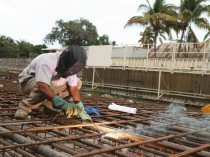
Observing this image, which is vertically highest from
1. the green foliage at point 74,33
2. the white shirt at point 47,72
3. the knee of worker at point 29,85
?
the green foliage at point 74,33

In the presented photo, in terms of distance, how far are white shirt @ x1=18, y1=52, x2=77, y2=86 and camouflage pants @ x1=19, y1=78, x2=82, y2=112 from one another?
78 millimetres

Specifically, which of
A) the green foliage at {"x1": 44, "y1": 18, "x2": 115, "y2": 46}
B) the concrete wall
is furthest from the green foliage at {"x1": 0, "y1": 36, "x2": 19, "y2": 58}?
the concrete wall

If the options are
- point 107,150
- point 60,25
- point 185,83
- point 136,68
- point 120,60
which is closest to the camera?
point 107,150

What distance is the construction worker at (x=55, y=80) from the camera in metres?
3.14

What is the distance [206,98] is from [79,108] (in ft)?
28.7

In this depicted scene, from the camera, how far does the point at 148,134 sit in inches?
126

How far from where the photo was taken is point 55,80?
3557mm

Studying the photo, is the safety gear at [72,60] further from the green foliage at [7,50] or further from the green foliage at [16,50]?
the green foliage at [7,50]

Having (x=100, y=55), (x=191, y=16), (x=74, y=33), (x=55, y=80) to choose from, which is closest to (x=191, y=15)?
A: (x=191, y=16)

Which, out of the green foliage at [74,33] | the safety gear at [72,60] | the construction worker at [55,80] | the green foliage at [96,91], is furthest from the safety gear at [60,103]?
the green foliage at [74,33]

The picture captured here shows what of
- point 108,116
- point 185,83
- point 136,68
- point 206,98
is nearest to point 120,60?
point 136,68

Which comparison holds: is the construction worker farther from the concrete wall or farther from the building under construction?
the concrete wall

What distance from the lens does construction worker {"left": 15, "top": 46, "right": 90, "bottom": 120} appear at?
3143mm

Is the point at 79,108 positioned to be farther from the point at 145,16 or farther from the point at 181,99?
the point at 145,16
